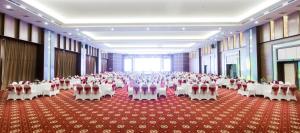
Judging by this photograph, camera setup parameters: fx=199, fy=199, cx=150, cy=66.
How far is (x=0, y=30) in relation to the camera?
7.84 metres

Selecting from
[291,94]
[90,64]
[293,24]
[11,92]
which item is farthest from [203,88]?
[90,64]

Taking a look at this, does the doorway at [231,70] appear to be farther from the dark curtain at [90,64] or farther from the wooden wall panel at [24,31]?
the wooden wall panel at [24,31]

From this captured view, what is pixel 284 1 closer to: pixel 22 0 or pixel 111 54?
pixel 22 0

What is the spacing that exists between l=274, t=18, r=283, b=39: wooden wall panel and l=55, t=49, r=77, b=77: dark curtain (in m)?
12.7

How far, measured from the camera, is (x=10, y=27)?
843 cm

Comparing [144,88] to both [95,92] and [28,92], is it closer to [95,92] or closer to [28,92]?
[95,92]

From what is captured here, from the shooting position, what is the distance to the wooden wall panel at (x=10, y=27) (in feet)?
26.7

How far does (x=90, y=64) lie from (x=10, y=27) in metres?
12.1

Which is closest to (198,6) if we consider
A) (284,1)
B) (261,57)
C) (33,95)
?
(284,1)

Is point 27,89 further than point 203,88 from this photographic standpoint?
No

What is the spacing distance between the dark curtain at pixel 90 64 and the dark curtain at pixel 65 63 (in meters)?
2.93

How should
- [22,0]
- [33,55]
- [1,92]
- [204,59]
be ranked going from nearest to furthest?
[22,0] < [1,92] < [33,55] < [204,59]

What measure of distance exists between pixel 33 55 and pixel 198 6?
8.90 meters

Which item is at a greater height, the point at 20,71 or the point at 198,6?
the point at 198,6
